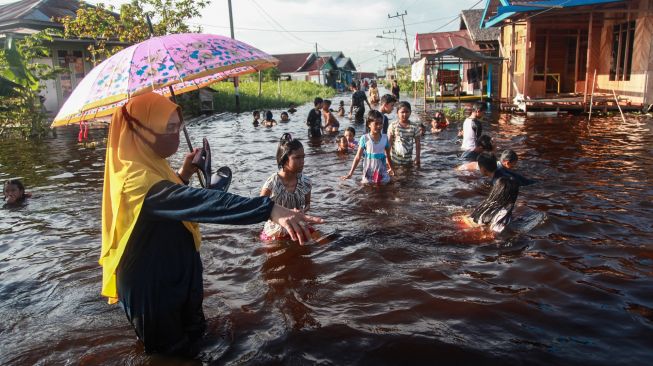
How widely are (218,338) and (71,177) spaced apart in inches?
317

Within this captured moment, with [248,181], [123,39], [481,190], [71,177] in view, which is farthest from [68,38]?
[481,190]

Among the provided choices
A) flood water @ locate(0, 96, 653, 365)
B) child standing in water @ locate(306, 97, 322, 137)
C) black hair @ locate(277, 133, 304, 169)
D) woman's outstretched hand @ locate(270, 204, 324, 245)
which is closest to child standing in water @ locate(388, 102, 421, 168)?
flood water @ locate(0, 96, 653, 365)

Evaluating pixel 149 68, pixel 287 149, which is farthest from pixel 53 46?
pixel 149 68

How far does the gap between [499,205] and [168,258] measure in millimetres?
3998

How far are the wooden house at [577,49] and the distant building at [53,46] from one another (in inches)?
752

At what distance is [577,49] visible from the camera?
19.9m

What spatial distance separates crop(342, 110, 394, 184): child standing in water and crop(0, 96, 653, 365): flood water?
1.00 ft

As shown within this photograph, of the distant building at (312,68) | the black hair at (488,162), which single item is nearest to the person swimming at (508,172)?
the black hair at (488,162)

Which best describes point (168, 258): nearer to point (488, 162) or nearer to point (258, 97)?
point (488, 162)

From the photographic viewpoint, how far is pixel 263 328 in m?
3.76

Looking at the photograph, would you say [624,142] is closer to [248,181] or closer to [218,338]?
[248,181]

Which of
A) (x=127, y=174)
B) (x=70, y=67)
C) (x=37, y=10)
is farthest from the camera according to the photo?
(x=37, y=10)

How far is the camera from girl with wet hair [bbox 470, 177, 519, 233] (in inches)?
207

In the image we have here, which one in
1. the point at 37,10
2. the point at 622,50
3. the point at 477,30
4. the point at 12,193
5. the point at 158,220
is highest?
the point at 37,10
